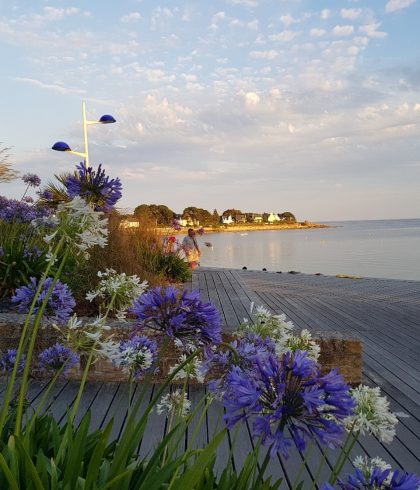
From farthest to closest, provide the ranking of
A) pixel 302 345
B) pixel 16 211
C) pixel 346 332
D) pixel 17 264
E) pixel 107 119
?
1. pixel 107 119
2. pixel 16 211
3. pixel 346 332
4. pixel 17 264
5. pixel 302 345

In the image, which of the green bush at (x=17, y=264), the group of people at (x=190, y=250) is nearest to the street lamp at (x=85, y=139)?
the group of people at (x=190, y=250)

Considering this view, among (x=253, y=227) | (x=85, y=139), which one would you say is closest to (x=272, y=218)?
(x=253, y=227)

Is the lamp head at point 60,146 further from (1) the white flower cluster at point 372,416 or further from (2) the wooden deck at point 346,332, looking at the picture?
(1) the white flower cluster at point 372,416

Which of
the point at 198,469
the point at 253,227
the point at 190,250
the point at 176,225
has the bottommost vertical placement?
the point at 198,469

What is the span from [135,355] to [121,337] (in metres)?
2.82

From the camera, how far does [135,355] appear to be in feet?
5.84

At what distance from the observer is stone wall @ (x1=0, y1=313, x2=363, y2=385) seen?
180 inches

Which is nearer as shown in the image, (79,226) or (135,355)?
(79,226)

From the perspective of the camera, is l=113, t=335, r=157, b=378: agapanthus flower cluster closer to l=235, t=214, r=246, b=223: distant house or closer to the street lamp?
the street lamp

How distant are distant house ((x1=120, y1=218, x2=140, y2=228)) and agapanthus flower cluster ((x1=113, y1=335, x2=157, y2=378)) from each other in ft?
24.4

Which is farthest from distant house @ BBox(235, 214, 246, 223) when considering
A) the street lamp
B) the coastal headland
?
the street lamp

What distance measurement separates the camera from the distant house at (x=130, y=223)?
944 centimetres

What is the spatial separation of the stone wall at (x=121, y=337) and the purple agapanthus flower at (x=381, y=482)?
3204 mm

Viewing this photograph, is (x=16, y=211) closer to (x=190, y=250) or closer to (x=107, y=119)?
(x=190, y=250)
